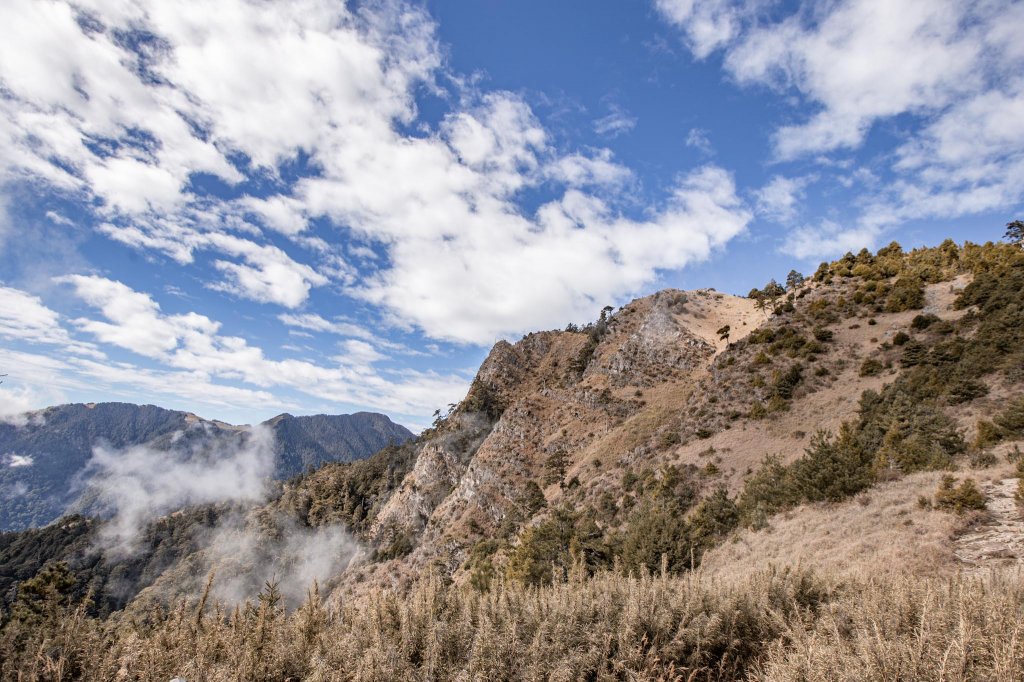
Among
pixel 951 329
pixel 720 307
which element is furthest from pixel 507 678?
pixel 720 307

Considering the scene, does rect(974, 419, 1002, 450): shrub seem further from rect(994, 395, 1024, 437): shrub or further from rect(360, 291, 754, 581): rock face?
rect(360, 291, 754, 581): rock face

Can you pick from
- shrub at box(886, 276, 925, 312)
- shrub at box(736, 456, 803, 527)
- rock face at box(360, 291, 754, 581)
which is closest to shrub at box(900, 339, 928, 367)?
shrub at box(886, 276, 925, 312)

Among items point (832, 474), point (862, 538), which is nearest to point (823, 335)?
point (832, 474)

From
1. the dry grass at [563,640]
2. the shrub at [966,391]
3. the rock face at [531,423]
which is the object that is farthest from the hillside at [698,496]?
the rock face at [531,423]

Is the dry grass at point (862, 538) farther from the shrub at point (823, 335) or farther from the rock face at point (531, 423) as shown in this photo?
the rock face at point (531, 423)

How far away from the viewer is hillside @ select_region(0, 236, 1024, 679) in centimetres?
550

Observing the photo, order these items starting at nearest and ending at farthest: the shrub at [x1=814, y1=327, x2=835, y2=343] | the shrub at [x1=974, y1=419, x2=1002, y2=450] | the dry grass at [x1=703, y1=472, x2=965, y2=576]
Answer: the dry grass at [x1=703, y1=472, x2=965, y2=576] < the shrub at [x1=974, y1=419, x2=1002, y2=450] < the shrub at [x1=814, y1=327, x2=835, y2=343]

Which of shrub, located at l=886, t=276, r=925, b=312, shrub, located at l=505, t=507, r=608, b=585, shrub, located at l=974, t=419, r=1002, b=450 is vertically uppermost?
shrub, located at l=886, t=276, r=925, b=312

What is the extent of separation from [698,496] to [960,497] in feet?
63.0

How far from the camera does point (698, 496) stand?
3059 cm

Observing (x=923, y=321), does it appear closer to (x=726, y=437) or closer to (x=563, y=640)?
(x=726, y=437)

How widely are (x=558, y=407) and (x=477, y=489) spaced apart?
20.7 m

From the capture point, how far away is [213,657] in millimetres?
4758

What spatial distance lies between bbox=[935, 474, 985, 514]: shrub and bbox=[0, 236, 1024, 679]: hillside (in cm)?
6
